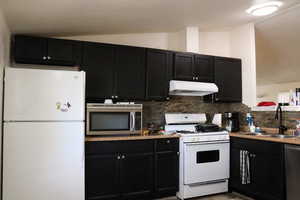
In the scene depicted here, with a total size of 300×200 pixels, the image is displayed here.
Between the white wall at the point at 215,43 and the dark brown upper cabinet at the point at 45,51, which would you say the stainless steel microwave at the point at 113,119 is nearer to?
the dark brown upper cabinet at the point at 45,51

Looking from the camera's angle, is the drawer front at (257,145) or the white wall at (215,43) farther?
the white wall at (215,43)

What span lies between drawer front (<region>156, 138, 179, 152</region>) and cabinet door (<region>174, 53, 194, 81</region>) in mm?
1049

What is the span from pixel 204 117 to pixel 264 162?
120cm

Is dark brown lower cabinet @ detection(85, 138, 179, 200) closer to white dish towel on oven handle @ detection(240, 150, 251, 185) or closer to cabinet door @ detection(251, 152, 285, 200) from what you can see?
white dish towel on oven handle @ detection(240, 150, 251, 185)

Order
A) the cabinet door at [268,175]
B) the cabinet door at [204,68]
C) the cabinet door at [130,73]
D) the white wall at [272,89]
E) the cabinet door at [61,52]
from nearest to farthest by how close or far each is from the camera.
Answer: the cabinet door at [268,175]
the cabinet door at [61,52]
the cabinet door at [130,73]
the cabinet door at [204,68]
the white wall at [272,89]

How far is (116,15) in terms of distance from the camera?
2.58 m

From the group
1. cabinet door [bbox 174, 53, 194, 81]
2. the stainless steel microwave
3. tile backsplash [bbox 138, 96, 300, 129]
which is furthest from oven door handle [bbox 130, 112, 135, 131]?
cabinet door [bbox 174, 53, 194, 81]

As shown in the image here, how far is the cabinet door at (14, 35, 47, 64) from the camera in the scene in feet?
8.54

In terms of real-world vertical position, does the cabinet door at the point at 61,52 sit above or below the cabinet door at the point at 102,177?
above

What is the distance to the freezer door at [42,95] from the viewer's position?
7.19 feet

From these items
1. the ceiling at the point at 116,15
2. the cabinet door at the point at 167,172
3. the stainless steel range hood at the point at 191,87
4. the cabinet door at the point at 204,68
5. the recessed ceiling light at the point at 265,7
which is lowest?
the cabinet door at the point at 167,172

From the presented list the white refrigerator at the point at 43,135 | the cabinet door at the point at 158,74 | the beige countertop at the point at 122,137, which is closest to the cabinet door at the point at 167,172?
the beige countertop at the point at 122,137

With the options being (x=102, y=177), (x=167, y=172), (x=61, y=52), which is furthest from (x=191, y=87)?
(x=61, y=52)

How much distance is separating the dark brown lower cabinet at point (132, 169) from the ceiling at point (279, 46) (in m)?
2.66
